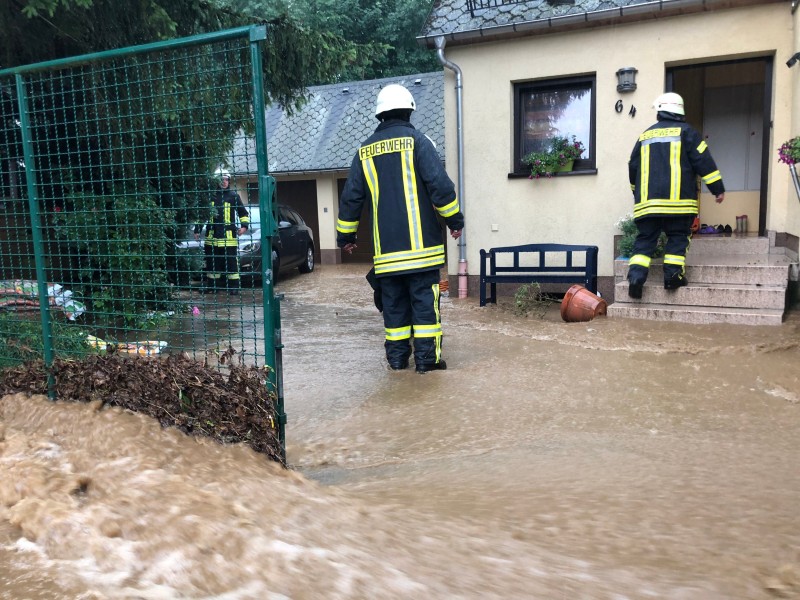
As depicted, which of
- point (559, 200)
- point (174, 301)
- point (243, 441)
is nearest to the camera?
point (243, 441)

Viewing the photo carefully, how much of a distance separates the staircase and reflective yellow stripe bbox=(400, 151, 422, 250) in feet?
9.67

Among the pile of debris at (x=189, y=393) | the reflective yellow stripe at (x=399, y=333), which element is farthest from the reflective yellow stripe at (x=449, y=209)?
the pile of debris at (x=189, y=393)

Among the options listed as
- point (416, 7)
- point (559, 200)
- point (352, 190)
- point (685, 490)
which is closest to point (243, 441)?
point (685, 490)

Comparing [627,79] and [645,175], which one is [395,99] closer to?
[645,175]

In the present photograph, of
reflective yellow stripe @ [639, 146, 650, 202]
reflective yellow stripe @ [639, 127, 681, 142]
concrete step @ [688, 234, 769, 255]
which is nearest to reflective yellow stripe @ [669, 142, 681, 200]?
reflective yellow stripe @ [639, 127, 681, 142]

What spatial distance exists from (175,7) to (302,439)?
16.9ft

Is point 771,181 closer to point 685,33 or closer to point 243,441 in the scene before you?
point 685,33

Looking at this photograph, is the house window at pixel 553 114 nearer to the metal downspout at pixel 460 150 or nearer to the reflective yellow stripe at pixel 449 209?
the metal downspout at pixel 460 150

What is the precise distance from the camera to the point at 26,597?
2305 millimetres

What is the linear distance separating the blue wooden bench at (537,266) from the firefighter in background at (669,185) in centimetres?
89

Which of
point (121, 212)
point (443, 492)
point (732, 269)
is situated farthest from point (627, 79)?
point (443, 492)

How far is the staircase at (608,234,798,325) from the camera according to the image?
259 inches

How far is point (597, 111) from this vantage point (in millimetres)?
8469

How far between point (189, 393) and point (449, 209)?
2.48 meters
